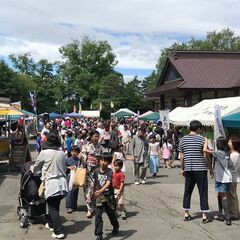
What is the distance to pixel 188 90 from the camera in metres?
32.8

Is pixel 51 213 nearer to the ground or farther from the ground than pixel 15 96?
nearer to the ground

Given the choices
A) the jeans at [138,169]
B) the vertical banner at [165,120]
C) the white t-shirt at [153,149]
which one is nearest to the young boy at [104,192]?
the jeans at [138,169]

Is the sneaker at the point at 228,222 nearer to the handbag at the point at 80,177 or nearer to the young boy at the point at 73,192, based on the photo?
the handbag at the point at 80,177

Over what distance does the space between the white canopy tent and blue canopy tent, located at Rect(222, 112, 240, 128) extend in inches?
16.1

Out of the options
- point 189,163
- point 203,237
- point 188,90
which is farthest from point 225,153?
point 188,90

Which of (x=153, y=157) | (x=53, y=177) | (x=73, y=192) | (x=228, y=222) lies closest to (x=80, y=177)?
(x=73, y=192)

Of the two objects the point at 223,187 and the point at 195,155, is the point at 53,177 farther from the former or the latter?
the point at 223,187

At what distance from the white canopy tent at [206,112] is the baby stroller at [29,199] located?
9.94 metres

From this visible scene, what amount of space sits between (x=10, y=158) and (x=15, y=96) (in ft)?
167

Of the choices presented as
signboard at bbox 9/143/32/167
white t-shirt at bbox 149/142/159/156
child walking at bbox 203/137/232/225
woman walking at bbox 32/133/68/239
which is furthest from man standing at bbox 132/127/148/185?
woman walking at bbox 32/133/68/239

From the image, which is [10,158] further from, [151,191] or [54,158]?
[54,158]

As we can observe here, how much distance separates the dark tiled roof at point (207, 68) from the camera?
32.7 meters

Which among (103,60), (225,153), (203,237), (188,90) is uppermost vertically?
(103,60)

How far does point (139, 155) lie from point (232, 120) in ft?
14.1
